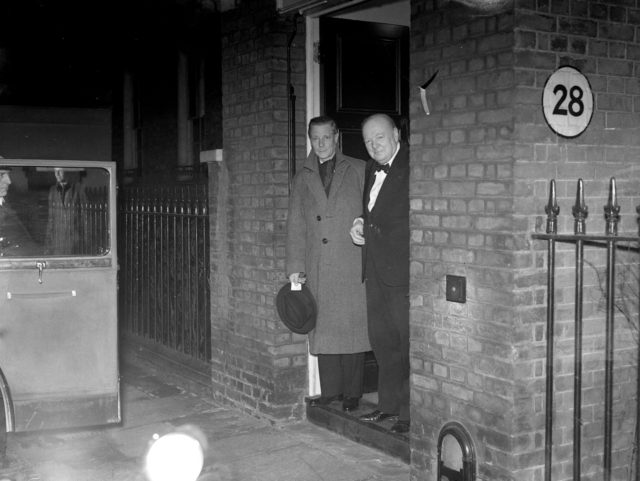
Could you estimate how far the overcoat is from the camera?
6098mm

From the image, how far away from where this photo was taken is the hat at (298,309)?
6109mm

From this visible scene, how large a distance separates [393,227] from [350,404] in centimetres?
144

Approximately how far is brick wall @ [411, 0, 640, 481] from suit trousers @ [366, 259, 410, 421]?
26.4 inches

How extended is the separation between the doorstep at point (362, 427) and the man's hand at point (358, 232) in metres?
1.24

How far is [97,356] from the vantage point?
594cm

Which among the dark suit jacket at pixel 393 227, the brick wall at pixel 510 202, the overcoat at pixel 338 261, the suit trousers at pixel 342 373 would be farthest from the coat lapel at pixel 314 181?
the brick wall at pixel 510 202

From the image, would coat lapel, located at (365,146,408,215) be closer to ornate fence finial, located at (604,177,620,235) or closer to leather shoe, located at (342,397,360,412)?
leather shoe, located at (342,397,360,412)

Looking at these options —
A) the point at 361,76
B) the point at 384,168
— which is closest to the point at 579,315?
the point at 384,168

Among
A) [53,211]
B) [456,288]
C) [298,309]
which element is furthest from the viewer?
[298,309]

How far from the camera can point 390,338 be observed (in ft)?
18.7

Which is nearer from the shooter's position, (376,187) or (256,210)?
(376,187)

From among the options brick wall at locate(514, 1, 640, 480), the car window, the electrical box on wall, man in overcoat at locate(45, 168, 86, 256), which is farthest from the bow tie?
man in overcoat at locate(45, 168, 86, 256)

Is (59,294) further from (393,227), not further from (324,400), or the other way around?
(393,227)

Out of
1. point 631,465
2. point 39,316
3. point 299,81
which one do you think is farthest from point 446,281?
point 39,316
